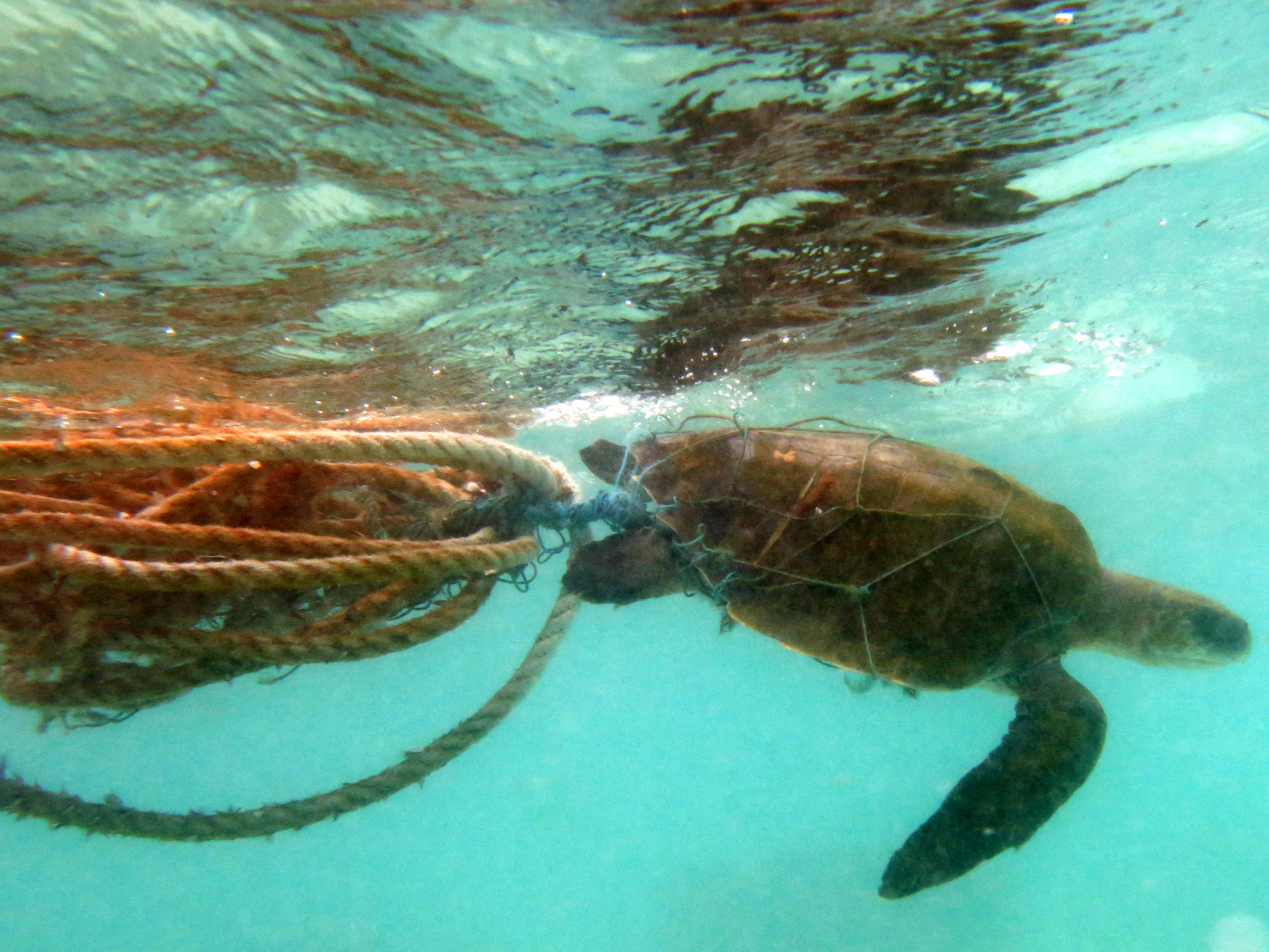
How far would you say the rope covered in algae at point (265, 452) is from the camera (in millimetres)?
2316

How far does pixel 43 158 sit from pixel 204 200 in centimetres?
75

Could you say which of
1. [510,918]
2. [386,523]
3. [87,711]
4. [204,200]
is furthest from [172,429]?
[510,918]

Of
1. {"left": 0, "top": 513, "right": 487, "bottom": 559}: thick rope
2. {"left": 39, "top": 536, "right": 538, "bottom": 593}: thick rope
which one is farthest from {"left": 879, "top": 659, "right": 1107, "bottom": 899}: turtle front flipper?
{"left": 0, "top": 513, "right": 487, "bottom": 559}: thick rope

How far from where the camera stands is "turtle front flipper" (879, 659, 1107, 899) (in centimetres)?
317

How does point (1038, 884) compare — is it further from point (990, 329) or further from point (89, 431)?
point (89, 431)

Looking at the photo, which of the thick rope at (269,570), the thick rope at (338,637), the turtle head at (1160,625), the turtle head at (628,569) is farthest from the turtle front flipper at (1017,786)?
the thick rope at (269,570)

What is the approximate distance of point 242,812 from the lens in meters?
3.38

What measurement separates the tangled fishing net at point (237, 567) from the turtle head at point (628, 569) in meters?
0.29

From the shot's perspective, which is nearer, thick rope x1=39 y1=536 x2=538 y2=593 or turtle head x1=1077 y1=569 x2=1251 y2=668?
thick rope x1=39 y1=536 x2=538 y2=593

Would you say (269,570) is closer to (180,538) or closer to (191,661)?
(180,538)

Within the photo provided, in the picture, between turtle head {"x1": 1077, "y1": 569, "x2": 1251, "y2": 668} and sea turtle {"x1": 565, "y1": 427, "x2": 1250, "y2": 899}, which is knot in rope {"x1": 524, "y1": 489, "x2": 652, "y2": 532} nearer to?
sea turtle {"x1": 565, "y1": 427, "x2": 1250, "y2": 899}

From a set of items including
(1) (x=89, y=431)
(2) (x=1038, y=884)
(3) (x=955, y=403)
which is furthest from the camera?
(2) (x=1038, y=884)

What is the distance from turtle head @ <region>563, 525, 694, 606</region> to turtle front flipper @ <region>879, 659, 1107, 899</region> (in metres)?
1.74

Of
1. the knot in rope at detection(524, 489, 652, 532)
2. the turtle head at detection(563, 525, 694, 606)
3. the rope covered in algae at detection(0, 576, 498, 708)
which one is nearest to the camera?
the rope covered in algae at detection(0, 576, 498, 708)
